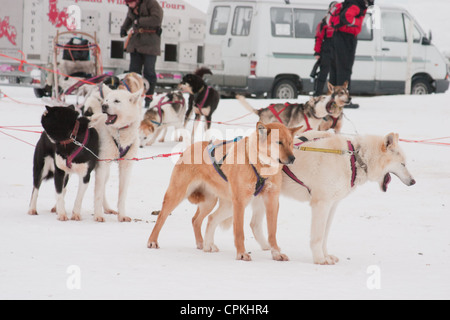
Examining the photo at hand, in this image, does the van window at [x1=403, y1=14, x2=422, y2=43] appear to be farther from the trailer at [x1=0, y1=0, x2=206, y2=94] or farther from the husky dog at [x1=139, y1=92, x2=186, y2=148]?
the husky dog at [x1=139, y1=92, x2=186, y2=148]

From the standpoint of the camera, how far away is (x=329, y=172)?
11.2ft

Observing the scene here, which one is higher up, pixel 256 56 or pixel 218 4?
pixel 218 4

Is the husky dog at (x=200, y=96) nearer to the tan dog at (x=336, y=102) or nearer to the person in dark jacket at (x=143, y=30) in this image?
the person in dark jacket at (x=143, y=30)

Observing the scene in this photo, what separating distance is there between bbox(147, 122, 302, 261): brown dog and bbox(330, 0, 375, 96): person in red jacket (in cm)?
566

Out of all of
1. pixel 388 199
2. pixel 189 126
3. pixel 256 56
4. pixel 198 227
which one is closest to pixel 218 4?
pixel 256 56

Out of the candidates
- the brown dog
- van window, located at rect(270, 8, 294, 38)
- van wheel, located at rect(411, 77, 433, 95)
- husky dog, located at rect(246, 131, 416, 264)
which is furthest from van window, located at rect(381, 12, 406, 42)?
the brown dog

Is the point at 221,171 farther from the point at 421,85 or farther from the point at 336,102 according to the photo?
the point at 421,85

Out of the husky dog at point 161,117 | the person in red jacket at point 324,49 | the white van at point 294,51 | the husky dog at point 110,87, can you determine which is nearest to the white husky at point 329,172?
the husky dog at point 110,87

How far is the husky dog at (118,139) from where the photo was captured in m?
4.40

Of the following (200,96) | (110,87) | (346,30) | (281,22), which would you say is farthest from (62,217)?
(281,22)

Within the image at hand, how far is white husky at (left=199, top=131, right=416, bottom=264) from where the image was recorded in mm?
3406

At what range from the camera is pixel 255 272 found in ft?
10.3

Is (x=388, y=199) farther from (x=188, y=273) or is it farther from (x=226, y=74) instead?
(x=226, y=74)

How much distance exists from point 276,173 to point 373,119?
20.6ft
